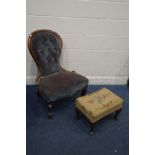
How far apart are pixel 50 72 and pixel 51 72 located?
0.05 ft

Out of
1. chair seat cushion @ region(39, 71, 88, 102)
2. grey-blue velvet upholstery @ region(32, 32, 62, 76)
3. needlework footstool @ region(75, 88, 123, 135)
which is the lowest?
needlework footstool @ region(75, 88, 123, 135)

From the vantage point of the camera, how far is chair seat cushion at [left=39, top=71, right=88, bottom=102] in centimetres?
211

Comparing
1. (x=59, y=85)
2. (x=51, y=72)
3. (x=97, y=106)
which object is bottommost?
(x=97, y=106)

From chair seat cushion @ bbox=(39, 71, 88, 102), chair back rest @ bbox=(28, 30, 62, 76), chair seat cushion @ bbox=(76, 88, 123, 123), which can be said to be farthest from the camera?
chair back rest @ bbox=(28, 30, 62, 76)

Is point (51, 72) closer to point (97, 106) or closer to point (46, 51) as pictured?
point (46, 51)

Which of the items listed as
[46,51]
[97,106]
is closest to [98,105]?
[97,106]

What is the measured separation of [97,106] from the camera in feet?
6.56

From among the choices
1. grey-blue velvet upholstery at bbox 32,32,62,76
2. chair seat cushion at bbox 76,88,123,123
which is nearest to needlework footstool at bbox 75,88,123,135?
chair seat cushion at bbox 76,88,123,123

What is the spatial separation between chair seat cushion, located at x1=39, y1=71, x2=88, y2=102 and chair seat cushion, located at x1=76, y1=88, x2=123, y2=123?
18cm

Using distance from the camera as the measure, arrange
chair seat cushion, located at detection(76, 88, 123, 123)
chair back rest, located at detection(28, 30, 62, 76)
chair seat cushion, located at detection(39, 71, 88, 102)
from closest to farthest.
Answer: chair seat cushion, located at detection(76, 88, 123, 123), chair seat cushion, located at detection(39, 71, 88, 102), chair back rest, located at detection(28, 30, 62, 76)

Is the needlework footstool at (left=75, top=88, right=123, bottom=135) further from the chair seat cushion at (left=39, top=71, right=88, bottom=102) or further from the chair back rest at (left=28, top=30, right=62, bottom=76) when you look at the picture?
the chair back rest at (left=28, top=30, right=62, bottom=76)
